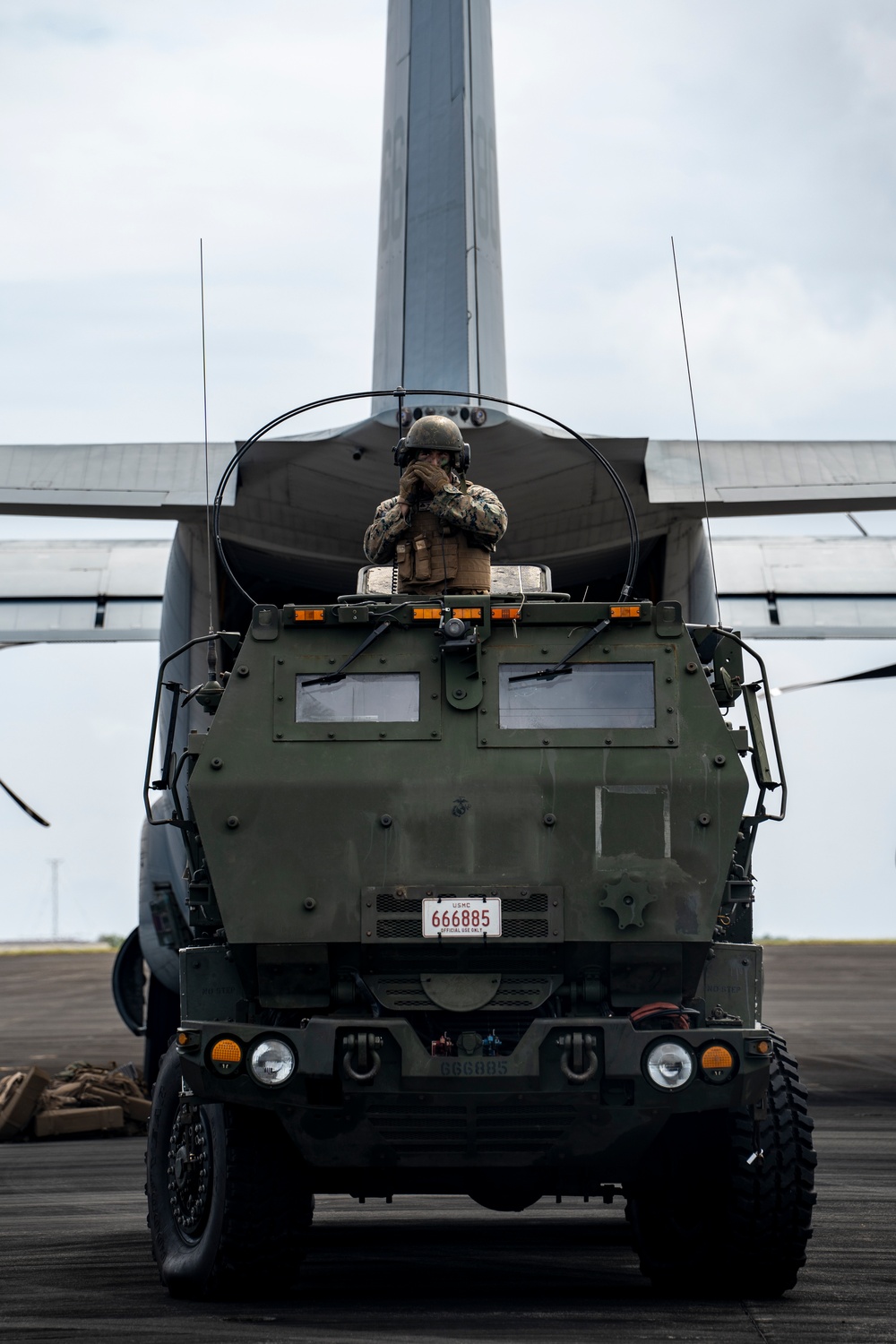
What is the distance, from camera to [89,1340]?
5.79 m

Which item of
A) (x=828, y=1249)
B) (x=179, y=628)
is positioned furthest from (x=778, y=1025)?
(x=828, y=1249)

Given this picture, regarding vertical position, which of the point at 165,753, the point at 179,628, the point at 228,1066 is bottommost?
the point at 228,1066

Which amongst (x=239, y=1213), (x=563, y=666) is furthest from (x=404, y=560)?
(x=239, y=1213)

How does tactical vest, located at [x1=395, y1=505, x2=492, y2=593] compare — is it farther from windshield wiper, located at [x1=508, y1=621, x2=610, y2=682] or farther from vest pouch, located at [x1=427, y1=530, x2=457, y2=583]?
windshield wiper, located at [x1=508, y1=621, x2=610, y2=682]

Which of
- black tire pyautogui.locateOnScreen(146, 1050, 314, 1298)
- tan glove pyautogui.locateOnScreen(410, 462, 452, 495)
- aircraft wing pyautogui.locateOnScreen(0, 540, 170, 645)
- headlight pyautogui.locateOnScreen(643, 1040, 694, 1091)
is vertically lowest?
black tire pyautogui.locateOnScreen(146, 1050, 314, 1298)

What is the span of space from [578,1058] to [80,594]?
15132mm

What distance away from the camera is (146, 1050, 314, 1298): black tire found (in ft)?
22.0

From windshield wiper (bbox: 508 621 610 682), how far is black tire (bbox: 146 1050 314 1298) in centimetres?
206

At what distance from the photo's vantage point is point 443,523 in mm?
8523

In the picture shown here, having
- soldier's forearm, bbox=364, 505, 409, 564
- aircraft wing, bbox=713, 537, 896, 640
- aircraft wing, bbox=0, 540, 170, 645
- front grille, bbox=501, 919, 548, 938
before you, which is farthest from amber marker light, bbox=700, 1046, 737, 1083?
aircraft wing, bbox=0, 540, 170, 645

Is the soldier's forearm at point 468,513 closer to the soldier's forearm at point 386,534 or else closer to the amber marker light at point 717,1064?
the soldier's forearm at point 386,534

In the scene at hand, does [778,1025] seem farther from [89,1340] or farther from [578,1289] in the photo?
[89,1340]

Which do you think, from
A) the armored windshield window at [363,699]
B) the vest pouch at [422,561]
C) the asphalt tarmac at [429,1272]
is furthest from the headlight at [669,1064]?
the vest pouch at [422,561]

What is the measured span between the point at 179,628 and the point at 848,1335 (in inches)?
411
